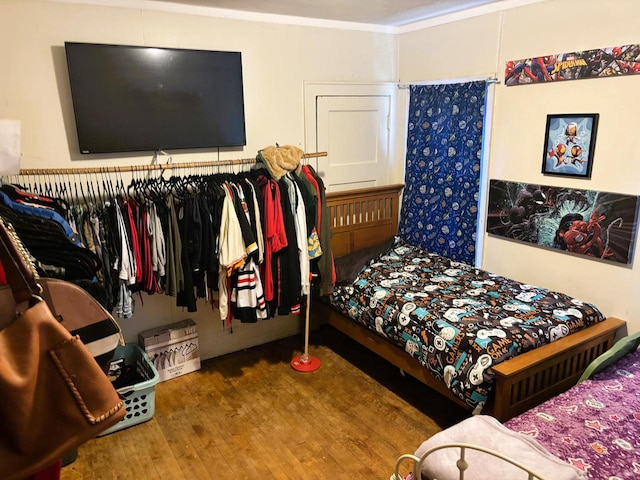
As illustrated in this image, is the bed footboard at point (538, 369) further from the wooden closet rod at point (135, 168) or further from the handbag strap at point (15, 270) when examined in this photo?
the handbag strap at point (15, 270)

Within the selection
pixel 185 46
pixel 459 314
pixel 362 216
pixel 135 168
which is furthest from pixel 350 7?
pixel 459 314

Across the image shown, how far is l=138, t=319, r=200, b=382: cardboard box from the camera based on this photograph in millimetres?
3121

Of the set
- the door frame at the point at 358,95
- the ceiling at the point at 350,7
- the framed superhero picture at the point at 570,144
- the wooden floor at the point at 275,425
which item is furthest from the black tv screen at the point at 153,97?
the framed superhero picture at the point at 570,144

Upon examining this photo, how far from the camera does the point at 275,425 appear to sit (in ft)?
9.04

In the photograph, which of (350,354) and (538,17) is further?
(350,354)

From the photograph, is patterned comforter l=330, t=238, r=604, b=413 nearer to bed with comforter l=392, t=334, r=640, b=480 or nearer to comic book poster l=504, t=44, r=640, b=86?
bed with comforter l=392, t=334, r=640, b=480

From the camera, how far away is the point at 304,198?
3.12 m

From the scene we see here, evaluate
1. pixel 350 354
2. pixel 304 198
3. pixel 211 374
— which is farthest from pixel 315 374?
pixel 304 198

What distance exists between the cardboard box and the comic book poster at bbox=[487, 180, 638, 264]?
233 cm

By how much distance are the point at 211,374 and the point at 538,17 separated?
3245 millimetres

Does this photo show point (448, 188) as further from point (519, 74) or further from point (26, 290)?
point (26, 290)

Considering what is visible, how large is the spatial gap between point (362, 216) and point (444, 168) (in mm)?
796

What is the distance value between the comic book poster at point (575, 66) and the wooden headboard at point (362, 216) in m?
1.37

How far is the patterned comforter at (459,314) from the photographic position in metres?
2.36
